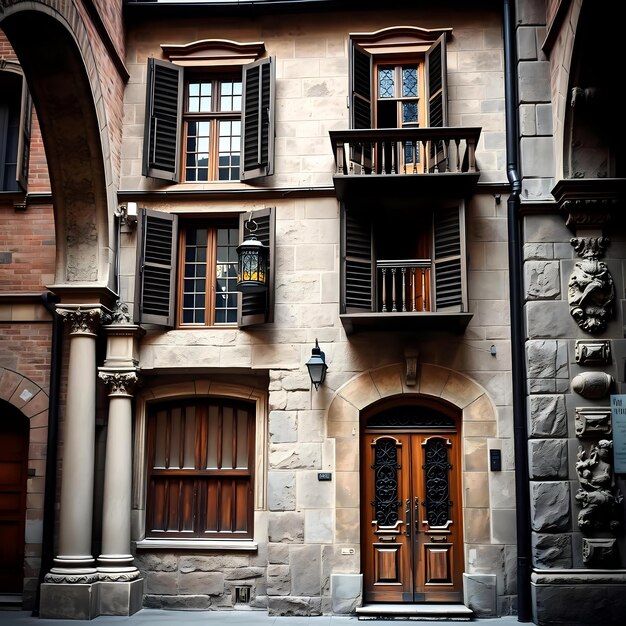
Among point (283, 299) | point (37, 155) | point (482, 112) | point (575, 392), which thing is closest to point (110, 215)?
point (37, 155)

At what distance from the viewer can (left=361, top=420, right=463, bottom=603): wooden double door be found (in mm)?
11391

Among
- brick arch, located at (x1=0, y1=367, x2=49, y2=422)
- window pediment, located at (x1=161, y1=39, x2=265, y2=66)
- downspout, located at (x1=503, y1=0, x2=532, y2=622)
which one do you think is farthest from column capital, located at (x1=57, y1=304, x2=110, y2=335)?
downspout, located at (x1=503, y1=0, x2=532, y2=622)

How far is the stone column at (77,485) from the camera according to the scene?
10.9 meters

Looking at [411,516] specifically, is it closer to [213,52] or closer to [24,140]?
[213,52]

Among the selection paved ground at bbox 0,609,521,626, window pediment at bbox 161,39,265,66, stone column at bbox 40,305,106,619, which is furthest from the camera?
window pediment at bbox 161,39,265,66

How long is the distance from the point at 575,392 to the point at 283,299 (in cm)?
422

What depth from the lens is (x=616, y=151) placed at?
1105cm

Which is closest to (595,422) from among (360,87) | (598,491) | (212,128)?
(598,491)

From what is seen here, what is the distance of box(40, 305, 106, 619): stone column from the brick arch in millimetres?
567

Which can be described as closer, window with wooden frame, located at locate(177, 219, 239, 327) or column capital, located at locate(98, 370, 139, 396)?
column capital, located at locate(98, 370, 139, 396)

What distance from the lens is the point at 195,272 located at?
1252cm

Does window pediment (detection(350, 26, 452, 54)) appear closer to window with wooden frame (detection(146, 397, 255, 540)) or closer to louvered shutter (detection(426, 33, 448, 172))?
louvered shutter (detection(426, 33, 448, 172))

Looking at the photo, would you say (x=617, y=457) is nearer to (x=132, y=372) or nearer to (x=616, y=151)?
(x=616, y=151)

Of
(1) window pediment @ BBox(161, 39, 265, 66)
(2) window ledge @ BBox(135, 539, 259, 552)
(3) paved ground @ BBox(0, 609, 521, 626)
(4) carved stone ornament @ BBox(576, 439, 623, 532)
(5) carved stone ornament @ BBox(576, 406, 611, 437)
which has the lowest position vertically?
(3) paved ground @ BBox(0, 609, 521, 626)
